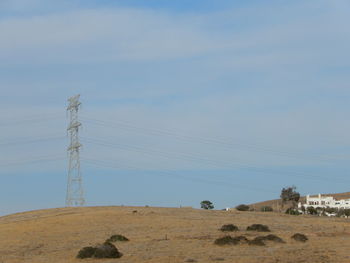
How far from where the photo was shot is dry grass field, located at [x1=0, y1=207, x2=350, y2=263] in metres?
41.2

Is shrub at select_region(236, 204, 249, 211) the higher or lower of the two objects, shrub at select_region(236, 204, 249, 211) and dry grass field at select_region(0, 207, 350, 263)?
the higher

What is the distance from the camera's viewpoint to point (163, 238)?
176 ft

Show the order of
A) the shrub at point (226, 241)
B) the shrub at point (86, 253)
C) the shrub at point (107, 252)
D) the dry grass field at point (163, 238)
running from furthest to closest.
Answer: the shrub at point (226, 241), the shrub at point (86, 253), the shrub at point (107, 252), the dry grass field at point (163, 238)

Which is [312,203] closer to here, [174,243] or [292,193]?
[292,193]

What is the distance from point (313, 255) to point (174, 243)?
40.3ft

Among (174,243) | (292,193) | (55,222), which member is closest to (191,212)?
(55,222)

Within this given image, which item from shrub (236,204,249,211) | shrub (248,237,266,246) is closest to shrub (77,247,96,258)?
shrub (248,237,266,246)

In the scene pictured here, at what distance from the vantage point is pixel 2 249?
167 ft

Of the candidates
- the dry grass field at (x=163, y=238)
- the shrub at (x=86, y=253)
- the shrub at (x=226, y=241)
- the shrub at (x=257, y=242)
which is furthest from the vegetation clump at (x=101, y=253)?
the shrub at (x=257, y=242)

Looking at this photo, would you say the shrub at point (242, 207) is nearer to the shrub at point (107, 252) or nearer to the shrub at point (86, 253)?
the shrub at point (107, 252)

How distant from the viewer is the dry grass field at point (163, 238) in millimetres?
41219

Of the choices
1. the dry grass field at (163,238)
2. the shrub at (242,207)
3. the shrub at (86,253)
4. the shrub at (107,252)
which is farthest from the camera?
the shrub at (242,207)

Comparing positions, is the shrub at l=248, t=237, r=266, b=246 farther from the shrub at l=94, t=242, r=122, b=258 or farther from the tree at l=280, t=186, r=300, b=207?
the tree at l=280, t=186, r=300, b=207

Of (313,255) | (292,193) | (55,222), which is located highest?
(292,193)
